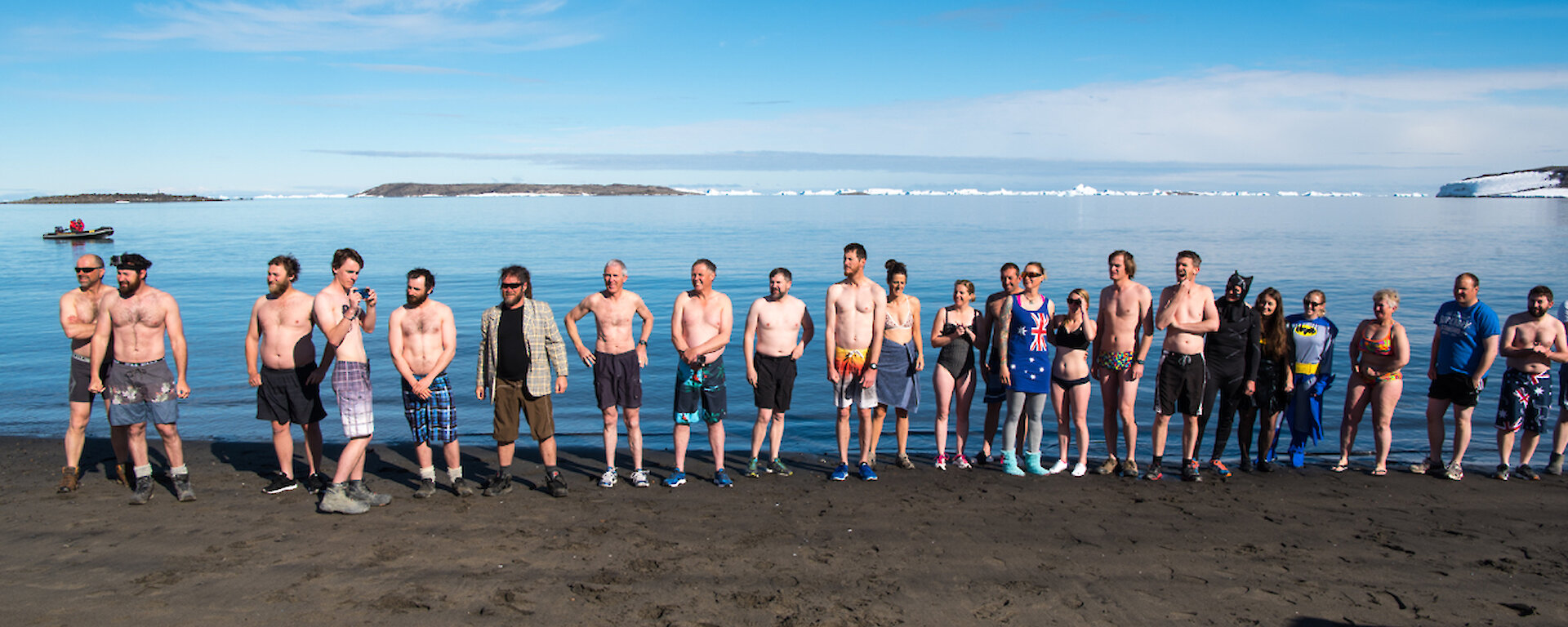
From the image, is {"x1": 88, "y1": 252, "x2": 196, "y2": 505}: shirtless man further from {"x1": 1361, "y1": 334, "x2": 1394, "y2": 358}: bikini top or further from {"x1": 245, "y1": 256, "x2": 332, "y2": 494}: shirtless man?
{"x1": 1361, "y1": 334, "x2": 1394, "y2": 358}: bikini top

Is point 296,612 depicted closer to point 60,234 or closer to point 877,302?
point 877,302

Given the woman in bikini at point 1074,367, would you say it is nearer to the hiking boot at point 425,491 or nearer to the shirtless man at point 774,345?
the shirtless man at point 774,345

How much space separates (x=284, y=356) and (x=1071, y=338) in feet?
21.4

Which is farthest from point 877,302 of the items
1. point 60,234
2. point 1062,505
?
point 60,234

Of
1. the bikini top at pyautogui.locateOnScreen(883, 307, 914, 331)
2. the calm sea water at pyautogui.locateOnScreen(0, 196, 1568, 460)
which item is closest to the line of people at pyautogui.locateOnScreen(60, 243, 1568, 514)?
the bikini top at pyautogui.locateOnScreen(883, 307, 914, 331)

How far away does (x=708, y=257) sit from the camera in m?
46.2

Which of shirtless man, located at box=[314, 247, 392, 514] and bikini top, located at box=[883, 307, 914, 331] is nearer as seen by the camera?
shirtless man, located at box=[314, 247, 392, 514]

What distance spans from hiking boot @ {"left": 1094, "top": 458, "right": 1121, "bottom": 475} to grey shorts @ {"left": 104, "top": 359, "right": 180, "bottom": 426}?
773 cm

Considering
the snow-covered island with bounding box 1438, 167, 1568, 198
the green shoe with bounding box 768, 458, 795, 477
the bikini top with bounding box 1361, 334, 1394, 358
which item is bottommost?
the green shoe with bounding box 768, 458, 795, 477

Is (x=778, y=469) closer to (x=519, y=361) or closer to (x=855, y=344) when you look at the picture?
(x=855, y=344)

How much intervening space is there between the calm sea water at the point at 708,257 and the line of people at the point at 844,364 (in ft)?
7.05

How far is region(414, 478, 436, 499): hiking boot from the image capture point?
23.6ft

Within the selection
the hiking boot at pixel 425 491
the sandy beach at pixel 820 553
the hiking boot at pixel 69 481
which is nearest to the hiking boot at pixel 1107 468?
the sandy beach at pixel 820 553

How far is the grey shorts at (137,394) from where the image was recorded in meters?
6.78
